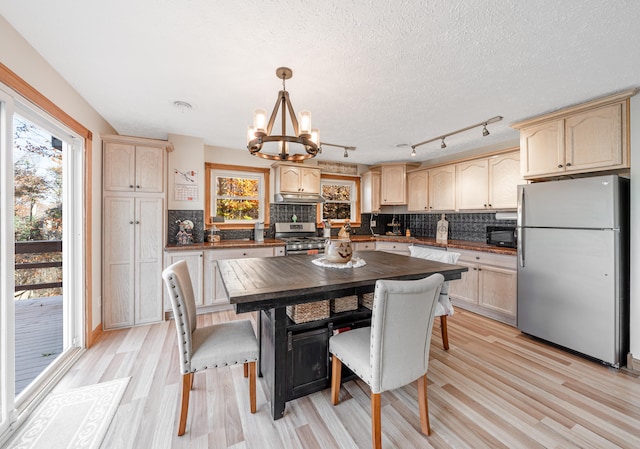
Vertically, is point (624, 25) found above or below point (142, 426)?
above

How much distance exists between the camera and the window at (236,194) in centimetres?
413

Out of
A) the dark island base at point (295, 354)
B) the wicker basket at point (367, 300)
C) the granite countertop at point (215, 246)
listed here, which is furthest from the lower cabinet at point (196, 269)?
the wicker basket at point (367, 300)

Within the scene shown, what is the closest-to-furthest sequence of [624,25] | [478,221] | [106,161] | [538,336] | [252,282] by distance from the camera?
[624,25], [252,282], [538,336], [106,161], [478,221]

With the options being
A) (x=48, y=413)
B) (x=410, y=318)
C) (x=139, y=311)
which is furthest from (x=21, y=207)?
(x=410, y=318)

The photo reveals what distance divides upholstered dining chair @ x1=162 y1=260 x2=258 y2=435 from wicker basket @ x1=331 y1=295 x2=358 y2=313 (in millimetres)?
625

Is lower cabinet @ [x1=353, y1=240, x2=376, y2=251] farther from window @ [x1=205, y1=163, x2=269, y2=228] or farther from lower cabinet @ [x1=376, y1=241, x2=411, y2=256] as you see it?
window @ [x1=205, y1=163, x2=269, y2=228]

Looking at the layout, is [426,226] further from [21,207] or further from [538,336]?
[21,207]

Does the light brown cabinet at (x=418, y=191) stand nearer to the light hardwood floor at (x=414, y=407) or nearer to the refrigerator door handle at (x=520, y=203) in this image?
the refrigerator door handle at (x=520, y=203)

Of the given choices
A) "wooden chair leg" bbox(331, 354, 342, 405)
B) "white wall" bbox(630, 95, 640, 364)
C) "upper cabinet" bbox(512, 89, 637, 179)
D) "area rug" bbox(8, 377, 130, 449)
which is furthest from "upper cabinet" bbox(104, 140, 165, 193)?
"white wall" bbox(630, 95, 640, 364)

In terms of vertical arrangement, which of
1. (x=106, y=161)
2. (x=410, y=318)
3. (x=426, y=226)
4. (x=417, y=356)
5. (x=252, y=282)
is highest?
(x=106, y=161)

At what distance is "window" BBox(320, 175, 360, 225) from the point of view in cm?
520

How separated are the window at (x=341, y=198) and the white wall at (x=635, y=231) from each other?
3.67m

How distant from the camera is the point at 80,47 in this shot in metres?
1.73

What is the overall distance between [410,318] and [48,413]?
2.39m
